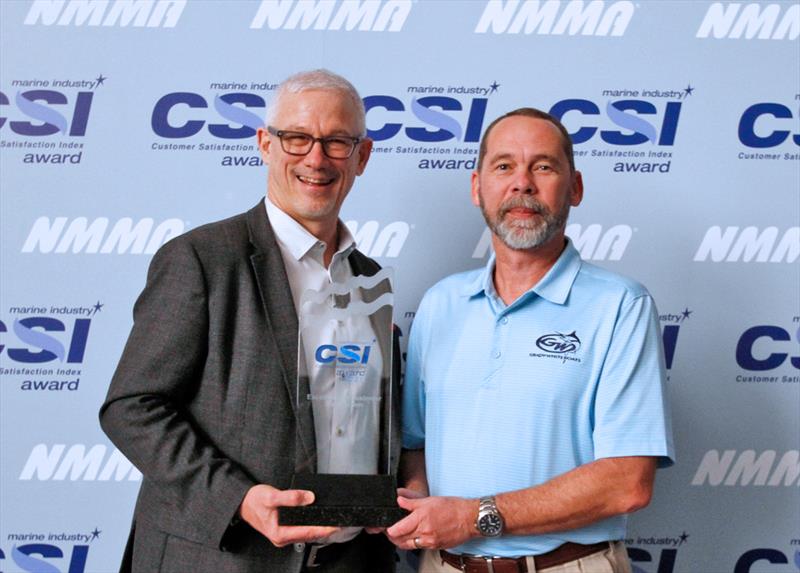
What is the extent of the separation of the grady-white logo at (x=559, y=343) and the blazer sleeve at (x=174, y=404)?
666 millimetres

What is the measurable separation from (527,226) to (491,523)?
0.63 m

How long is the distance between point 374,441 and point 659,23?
159cm

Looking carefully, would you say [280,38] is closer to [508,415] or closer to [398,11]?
[398,11]

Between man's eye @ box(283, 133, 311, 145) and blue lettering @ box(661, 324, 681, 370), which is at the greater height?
man's eye @ box(283, 133, 311, 145)

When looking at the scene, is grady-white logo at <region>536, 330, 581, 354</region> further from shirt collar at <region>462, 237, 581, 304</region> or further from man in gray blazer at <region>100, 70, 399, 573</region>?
man in gray blazer at <region>100, 70, 399, 573</region>

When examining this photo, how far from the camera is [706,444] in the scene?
Answer: 8.76 feet

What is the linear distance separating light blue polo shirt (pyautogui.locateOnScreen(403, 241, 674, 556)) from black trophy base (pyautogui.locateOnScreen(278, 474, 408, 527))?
0.80ft

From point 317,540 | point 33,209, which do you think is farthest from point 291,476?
point 33,209

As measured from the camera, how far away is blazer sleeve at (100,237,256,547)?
1729 mm

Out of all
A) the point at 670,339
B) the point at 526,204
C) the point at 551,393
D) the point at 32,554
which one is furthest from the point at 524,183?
the point at 32,554

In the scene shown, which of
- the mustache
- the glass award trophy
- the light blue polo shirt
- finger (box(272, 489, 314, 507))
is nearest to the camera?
finger (box(272, 489, 314, 507))

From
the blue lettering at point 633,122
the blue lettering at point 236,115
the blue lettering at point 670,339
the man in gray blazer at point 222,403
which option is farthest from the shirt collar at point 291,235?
the blue lettering at point 670,339

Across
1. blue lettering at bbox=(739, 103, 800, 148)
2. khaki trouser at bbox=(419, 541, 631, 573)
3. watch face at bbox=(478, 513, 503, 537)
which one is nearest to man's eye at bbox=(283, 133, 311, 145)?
watch face at bbox=(478, 513, 503, 537)

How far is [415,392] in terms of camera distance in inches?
85.4
